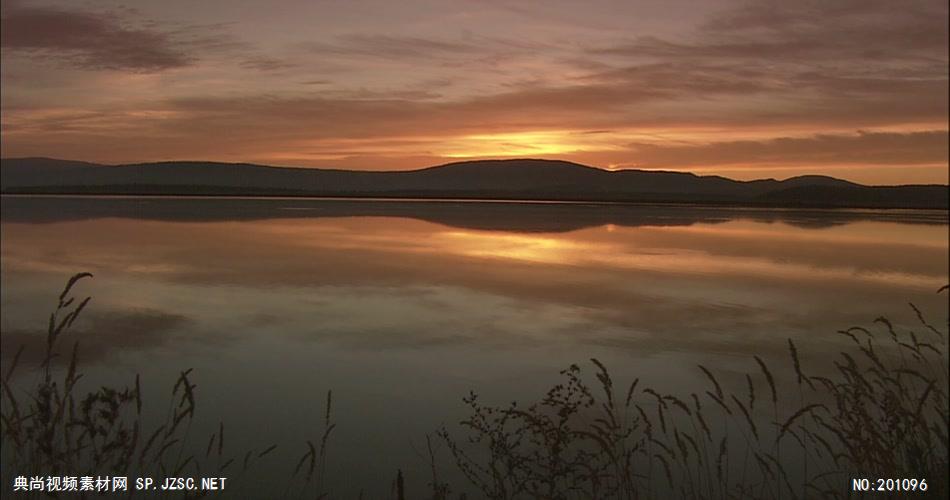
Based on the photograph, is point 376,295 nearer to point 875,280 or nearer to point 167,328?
point 167,328

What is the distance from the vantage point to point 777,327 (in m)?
14.9

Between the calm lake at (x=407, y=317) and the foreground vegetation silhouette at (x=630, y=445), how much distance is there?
579 millimetres

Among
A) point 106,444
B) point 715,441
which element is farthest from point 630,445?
point 106,444

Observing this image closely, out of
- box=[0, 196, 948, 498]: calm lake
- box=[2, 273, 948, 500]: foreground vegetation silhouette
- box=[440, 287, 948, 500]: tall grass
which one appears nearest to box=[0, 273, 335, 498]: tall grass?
box=[2, 273, 948, 500]: foreground vegetation silhouette

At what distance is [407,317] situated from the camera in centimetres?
1566

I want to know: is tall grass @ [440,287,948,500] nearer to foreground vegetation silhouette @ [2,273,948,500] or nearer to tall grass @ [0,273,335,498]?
foreground vegetation silhouette @ [2,273,948,500]

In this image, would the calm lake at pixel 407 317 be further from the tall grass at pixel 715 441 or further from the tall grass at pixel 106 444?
the tall grass at pixel 715 441

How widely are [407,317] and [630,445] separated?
26.5 ft

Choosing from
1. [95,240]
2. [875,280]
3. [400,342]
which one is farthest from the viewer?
[95,240]

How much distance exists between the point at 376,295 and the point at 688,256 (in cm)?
1401

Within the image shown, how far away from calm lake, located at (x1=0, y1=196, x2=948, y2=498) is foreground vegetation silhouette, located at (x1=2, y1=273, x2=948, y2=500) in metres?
0.58

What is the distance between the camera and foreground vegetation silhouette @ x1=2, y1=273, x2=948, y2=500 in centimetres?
470

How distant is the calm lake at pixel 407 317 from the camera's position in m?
9.51

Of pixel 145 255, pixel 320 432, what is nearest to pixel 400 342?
pixel 320 432
